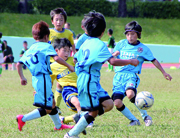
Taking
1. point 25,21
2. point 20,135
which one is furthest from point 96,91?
point 25,21

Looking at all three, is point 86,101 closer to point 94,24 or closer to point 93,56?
point 93,56

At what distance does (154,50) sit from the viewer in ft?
84.2

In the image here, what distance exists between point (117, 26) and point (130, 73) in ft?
86.9

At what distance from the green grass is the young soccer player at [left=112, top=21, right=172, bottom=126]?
908 inches

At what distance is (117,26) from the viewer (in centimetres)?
3206

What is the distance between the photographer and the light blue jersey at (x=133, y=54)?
602 cm

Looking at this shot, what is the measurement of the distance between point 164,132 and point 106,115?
1.78 m

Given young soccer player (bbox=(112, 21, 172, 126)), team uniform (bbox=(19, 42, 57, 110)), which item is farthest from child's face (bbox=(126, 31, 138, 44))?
team uniform (bbox=(19, 42, 57, 110))

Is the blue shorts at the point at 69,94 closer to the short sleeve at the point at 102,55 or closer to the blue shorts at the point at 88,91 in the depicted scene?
the blue shorts at the point at 88,91

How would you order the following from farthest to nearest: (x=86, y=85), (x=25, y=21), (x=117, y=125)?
(x=25, y=21)
(x=117, y=125)
(x=86, y=85)

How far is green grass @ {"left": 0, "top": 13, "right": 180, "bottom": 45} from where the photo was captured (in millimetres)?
29594

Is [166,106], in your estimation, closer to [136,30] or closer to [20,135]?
[136,30]

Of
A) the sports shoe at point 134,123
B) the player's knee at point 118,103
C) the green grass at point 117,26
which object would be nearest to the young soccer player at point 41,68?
the player's knee at point 118,103

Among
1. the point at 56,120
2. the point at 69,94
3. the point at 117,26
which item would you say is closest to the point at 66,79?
the point at 69,94
